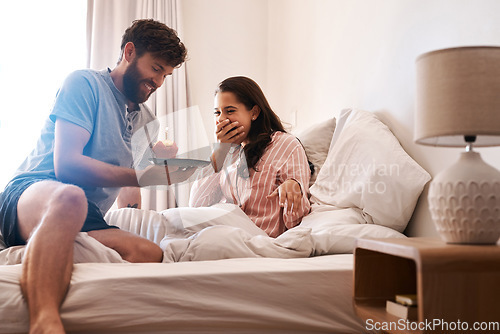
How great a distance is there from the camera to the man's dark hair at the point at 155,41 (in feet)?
5.23

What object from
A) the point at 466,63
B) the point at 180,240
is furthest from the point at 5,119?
the point at 466,63

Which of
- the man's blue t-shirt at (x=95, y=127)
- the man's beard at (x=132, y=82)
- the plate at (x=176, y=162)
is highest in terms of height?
the man's beard at (x=132, y=82)

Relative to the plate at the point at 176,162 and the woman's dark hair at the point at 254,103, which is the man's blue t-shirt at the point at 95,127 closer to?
the plate at the point at 176,162

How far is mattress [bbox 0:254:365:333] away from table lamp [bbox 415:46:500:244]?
0.32 metres

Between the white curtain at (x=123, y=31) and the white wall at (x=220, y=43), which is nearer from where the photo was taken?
the white curtain at (x=123, y=31)

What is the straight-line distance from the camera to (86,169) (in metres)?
1.37

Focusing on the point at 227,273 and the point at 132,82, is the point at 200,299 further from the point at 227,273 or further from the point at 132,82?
the point at 132,82

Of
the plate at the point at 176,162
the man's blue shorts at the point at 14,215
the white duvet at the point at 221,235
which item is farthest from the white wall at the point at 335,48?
the man's blue shorts at the point at 14,215

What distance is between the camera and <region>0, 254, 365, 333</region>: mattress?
3.44 ft

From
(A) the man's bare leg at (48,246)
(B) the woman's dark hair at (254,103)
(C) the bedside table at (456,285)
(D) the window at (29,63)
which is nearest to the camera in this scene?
(C) the bedside table at (456,285)

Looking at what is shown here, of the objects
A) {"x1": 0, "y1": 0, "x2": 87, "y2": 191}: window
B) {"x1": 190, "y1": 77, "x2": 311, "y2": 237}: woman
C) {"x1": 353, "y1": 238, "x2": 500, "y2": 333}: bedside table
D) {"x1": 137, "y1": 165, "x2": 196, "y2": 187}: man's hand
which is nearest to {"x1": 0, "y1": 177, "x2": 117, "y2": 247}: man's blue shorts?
{"x1": 137, "y1": 165, "x2": 196, "y2": 187}: man's hand

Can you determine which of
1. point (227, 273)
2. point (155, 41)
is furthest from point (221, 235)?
point (155, 41)

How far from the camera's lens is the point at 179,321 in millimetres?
1084

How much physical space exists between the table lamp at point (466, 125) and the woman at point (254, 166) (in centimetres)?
70
